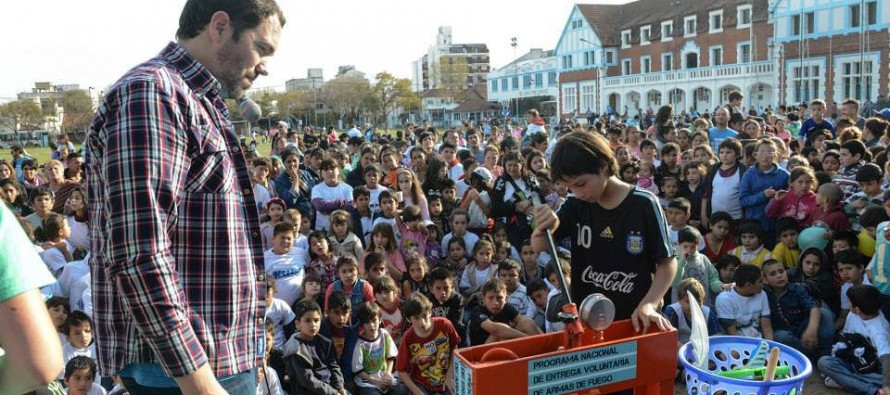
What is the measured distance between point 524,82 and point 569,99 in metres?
13.6

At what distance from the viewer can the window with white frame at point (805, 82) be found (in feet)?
135

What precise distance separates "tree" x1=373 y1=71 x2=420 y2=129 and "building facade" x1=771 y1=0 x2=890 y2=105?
49.1m

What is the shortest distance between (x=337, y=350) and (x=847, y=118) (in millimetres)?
8717

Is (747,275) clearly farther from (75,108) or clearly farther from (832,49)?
(75,108)

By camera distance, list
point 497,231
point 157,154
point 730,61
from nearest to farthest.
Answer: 1. point 157,154
2. point 497,231
3. point 730,61

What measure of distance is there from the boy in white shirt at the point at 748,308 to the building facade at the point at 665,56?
1633 inches

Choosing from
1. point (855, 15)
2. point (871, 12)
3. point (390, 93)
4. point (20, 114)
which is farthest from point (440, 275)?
point (390, 93)

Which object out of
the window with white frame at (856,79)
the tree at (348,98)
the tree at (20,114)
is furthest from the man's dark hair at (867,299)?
the tree at (348,98)

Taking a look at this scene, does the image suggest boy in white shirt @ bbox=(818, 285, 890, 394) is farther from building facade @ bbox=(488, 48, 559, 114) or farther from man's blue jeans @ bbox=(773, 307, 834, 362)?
building facade @ bbox=(488, 48, 559, 114)

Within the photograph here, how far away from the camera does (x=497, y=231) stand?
7.83 meters

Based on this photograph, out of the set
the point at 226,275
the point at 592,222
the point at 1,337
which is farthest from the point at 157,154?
the point at 592,222

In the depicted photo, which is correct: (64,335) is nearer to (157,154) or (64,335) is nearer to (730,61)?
A: (157,154)

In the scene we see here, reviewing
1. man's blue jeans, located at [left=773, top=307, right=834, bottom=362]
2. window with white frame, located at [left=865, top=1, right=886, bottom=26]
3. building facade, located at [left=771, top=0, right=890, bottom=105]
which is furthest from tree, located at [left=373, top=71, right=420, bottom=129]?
man's blue jeans, located at [left=773, top=307, right=834, bottom=362]

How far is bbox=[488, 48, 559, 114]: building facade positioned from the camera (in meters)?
71.2
